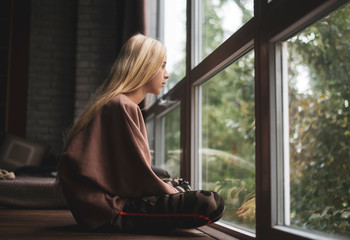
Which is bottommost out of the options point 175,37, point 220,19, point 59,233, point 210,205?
point 59,233

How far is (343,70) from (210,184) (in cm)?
142

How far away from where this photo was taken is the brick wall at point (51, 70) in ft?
17.9

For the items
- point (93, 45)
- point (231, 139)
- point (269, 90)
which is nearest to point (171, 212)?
point (269, 90)

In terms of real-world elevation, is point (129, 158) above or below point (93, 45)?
below

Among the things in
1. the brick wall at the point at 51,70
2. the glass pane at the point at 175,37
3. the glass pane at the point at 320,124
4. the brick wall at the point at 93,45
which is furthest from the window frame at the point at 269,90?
the brick wall at the point at 51,70

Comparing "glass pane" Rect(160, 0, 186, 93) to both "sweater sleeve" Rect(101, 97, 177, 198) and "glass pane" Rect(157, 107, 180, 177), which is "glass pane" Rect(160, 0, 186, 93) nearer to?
"glass pane" Rect(157, 107, 180, 177)

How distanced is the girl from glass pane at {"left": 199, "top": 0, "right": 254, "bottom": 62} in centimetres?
66

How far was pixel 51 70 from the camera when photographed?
18.2ft

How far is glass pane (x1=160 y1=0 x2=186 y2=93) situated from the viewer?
3.20 meters

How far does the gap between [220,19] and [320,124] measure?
4.10 feet

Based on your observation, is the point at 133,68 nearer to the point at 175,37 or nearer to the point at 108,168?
the point at 108,168

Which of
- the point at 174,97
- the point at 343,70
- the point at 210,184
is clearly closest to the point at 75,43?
the point at 174,97

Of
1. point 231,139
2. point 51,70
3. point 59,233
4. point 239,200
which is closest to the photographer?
point 59,233

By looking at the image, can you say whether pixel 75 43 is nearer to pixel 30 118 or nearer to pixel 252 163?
pixel 30 118
